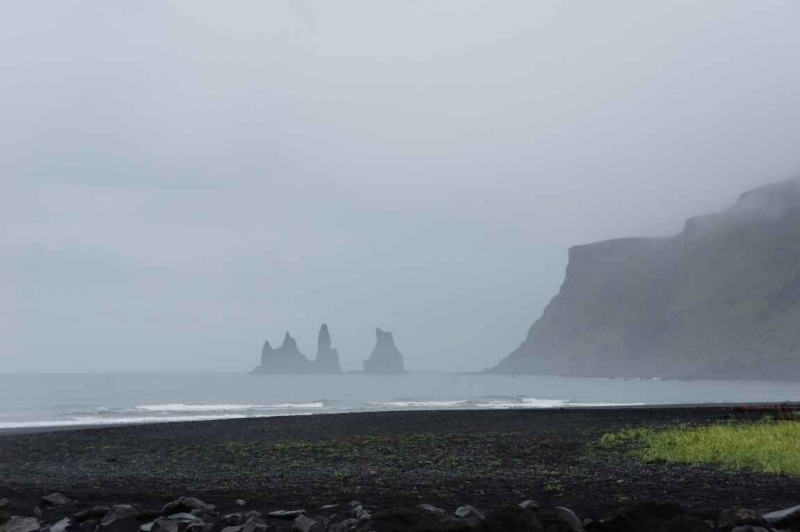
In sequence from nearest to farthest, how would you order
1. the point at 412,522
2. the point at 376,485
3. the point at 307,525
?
the point at 412,522
the point at 307,525
the point at 376,485

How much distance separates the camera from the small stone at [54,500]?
50.8 ft

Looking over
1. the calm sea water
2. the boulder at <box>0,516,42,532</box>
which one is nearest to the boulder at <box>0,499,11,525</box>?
the boulder at <box>0,516,42,532</box>

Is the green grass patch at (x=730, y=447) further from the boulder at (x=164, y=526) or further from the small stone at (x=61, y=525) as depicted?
the small stone at (x=61, y=525)

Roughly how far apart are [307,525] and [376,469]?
9291 mm

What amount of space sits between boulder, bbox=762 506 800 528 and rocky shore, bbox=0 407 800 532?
0.06ft

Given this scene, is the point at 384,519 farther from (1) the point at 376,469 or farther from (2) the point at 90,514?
(1) the point at 376,469

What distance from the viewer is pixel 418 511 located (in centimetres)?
1166

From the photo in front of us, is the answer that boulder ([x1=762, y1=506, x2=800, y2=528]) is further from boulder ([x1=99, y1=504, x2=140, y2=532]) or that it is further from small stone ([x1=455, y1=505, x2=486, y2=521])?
boulder ([x1=99, y1=504, x2=140, y2=532])

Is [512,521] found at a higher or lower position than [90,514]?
lower

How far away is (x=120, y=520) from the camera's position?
43.4 feet

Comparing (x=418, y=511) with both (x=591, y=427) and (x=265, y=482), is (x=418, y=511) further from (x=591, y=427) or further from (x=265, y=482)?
(x=591, y=427)

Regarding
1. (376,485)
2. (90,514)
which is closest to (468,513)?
(376,485)

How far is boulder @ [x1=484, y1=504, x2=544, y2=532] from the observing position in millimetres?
11062

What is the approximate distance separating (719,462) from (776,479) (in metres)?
3.19
